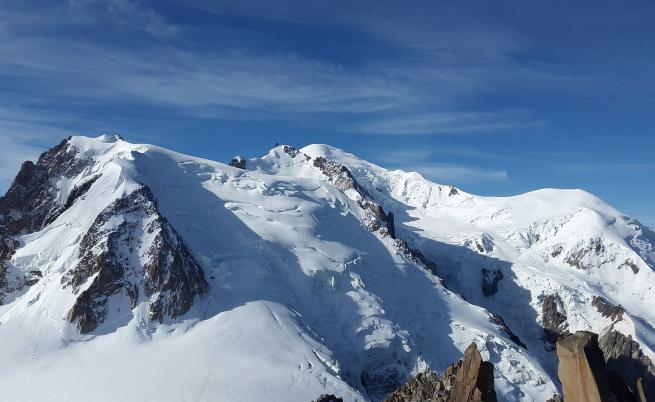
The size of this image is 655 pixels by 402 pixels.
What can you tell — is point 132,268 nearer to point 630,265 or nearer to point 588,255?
point 588,255

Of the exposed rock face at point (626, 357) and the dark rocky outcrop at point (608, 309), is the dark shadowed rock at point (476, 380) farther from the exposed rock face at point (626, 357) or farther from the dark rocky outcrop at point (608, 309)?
the dark rocky outcrop at point (608, 309)

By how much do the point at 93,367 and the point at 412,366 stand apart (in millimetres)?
48923

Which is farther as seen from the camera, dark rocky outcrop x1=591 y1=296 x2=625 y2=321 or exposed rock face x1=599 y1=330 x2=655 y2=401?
dark rocky outcrop x1=591 y1=296 x2=625 y2=321

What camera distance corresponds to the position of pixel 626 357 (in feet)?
415

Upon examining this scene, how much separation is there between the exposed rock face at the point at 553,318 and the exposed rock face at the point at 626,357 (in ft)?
31.5

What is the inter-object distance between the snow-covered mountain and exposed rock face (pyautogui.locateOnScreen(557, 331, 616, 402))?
70133 mm

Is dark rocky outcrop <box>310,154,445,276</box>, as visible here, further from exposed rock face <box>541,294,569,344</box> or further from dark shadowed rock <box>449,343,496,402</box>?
dark shadowed rock <box>449,343,496,402</box>

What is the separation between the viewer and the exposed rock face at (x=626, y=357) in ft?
406

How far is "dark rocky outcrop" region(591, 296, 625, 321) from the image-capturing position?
135m

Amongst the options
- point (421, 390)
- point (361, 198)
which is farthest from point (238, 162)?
point (421, 390)

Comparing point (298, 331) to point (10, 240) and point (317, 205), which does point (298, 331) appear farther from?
point (10, 240)

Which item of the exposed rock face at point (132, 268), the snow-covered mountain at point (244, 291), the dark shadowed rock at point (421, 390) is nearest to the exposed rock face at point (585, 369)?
the dark shadowed rock at point (421, 390)

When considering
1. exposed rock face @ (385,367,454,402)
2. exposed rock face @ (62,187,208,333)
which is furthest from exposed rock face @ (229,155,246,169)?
exposed rock face @ (385,367,454,402)

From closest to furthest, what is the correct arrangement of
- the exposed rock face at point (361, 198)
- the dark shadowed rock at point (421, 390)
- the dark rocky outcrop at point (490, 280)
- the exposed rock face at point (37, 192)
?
the dark shadowed rock at point (421, 390)
the exposed rock face at point (37, 192)
the exposed rock face at point (361, 198)
the dark rocky outcrop at point (490, 280)
